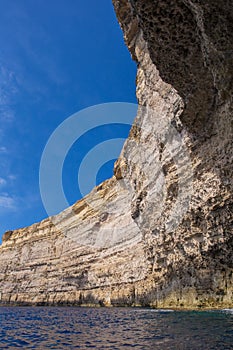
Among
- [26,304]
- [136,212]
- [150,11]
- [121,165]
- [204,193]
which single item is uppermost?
[121,165]

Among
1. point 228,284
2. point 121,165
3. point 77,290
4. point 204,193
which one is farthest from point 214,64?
point 77,290

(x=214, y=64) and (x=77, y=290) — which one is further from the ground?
(x=214, y=64)

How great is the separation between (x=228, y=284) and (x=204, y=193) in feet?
14.2

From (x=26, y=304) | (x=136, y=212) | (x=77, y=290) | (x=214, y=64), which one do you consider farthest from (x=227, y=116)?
(x=26, y=304)

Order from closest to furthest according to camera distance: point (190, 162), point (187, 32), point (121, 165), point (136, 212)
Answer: point (187, 32) < point (190, 162) < point (136, 212) < point (121, 165)

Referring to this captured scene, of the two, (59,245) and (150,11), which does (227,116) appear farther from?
(59,245)

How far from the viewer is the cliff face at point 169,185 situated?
33.2 ft

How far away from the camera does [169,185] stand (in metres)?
18.9

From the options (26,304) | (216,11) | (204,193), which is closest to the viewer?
(216,11)

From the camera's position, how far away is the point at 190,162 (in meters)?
16.9

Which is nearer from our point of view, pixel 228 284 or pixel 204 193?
pixel 228 284

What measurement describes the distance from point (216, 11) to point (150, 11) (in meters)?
1.91

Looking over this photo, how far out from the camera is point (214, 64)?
10555mm

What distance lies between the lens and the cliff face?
398 inches
